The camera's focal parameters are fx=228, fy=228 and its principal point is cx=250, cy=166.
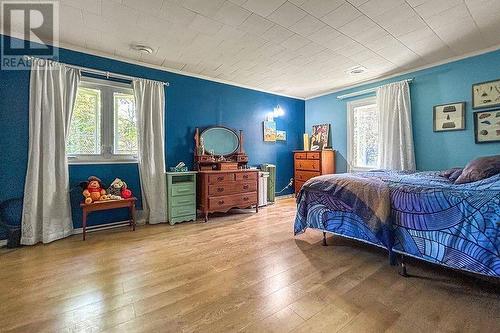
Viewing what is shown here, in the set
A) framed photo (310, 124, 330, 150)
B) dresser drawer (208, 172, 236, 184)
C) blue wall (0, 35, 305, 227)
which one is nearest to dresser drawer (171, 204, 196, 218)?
dresser drawer (208, 172, 236, 184)

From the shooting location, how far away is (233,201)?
12.3 ft

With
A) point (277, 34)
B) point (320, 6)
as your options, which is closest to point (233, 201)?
point (277, 34)

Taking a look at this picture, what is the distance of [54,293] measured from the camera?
1.63 m

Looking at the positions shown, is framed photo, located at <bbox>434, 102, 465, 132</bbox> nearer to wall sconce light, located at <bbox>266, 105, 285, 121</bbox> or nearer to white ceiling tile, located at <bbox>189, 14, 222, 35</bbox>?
wall sconce light, located at <bbox>266, 105, 285, 121</bbox>

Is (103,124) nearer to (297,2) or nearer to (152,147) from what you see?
(152,147)

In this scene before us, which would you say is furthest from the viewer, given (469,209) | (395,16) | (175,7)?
(395,16)

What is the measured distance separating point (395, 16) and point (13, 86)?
13.8 feet

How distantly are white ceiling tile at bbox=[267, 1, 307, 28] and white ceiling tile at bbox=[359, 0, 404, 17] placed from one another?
559 millimetres

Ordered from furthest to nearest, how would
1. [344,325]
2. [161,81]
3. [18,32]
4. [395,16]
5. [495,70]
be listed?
[161,81] → [495,70] → [18,32] → [395,16] → [344,325]

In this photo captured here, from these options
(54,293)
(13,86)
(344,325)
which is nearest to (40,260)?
(54,293)

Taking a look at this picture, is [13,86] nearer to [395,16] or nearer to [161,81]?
[161,81]

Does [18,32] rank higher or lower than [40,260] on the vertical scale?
higher

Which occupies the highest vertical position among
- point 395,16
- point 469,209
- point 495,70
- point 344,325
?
point 395,16

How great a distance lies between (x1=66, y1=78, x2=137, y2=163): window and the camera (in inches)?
119
